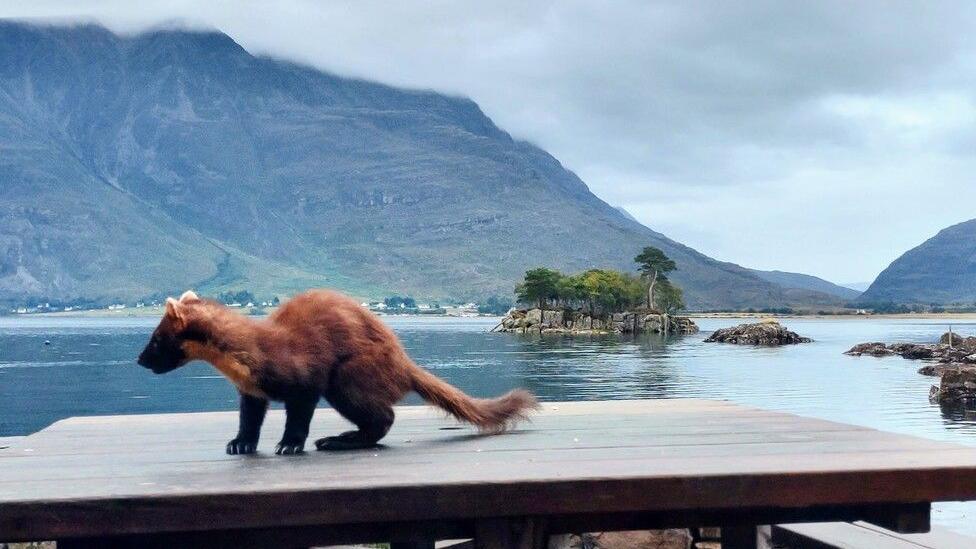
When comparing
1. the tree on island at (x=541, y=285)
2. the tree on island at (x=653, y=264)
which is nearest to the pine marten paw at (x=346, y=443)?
the tree on island at (x=541, y=285)

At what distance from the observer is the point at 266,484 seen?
4.02m

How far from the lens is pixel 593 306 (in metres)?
148

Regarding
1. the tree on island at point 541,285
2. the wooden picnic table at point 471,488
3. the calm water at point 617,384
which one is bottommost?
the calm water at point 617,384

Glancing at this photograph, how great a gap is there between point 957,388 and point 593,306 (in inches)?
4305

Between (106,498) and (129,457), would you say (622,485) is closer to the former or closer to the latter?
(106,498)

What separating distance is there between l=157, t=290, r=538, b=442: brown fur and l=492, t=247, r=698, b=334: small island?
5241 inches

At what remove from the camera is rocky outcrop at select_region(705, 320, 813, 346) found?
110500 mm

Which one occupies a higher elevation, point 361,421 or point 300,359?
point 300,359

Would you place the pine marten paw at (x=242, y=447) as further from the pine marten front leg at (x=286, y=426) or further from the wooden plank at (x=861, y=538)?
the wooden plank at (x=861, y=538)

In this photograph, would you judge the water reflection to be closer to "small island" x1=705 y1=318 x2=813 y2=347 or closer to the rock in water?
the rock in water

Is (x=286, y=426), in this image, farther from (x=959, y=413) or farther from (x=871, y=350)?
(x=871, y=350)

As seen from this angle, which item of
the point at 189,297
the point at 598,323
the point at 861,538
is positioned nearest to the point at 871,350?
the point at 598,323

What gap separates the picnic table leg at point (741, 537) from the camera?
6602 mm

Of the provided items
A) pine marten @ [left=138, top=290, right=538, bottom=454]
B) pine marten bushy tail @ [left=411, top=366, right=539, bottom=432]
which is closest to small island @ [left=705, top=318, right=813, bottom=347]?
pine marten bushy tail @ [left=411, top=366, right=539, bottom=432]
